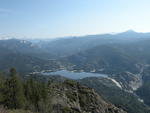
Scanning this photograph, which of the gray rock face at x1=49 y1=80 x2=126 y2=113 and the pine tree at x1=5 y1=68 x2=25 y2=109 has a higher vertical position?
the pine tree at x1=5 y1=68 x2=25 y2=109


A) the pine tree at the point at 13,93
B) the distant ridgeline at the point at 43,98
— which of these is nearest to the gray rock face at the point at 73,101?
the distant ridgeline at the point at 43,98

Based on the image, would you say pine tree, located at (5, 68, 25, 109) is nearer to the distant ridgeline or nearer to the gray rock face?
the distant ridgeline

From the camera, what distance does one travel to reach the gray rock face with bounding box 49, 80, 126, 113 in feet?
222

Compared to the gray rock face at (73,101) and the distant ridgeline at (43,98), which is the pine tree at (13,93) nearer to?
the distant ridgeline at (43,98)

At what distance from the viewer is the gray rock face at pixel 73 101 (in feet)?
222

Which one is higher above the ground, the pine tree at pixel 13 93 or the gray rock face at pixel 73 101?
the pine tree at pixel 13 93

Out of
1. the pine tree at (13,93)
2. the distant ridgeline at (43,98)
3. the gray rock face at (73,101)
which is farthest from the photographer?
the gray rock face at (73,101)

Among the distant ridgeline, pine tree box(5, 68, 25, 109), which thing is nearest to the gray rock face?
the distant ridgeline

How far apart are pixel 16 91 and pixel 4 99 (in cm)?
393

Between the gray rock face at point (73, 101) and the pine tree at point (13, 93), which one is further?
the gray rock face at point (73, 101)

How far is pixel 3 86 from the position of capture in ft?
205

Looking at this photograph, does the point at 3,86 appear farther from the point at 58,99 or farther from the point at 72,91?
the point at 72,91

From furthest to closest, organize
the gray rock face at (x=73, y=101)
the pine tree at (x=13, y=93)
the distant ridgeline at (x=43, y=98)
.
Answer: the gray rock face at (x=73, y=101)
the distant ridgeline at (x=43, y=98)
the pine tree at (x=13, y=93)

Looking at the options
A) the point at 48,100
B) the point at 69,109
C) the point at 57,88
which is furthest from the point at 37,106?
the point at 57,88
